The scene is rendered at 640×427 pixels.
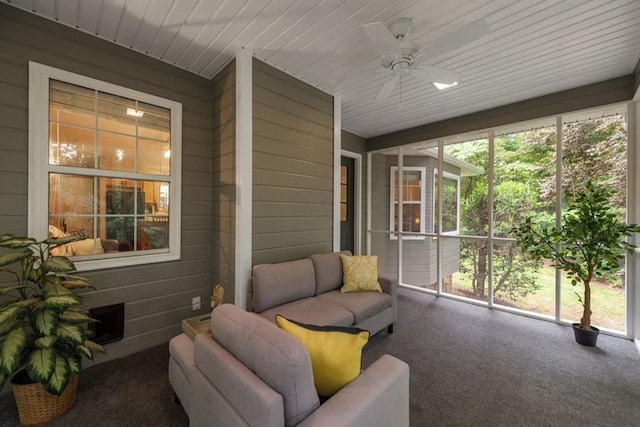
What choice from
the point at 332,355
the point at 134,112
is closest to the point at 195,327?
the point at 332,355

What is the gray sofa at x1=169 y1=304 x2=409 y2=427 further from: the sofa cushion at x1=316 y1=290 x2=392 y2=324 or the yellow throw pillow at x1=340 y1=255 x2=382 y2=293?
the yellow throw pillow at x1=340 y1=255 x2=382 y2=293

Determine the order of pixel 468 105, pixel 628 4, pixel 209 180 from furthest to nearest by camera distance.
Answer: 1. pixel 468 105
2. pixel 209 180
3. pixel 628 4

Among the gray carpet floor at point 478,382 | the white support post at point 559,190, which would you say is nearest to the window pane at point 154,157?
the gray carpet floor at point 478,382

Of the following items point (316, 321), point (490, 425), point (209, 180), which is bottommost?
point (490, 425)

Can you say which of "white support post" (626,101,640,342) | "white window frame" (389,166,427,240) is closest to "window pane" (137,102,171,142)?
"white window frame" (389,166,427,240)

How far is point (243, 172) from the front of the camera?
2508 mm

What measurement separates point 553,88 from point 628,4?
1383mm

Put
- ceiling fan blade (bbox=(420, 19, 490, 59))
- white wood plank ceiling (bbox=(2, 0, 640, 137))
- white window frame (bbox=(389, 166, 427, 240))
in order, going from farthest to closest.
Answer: white window frame (bbox=(389, 166, 427, 240)) → white wood plank ceiling (bbox=(2, 0, 640, 137)) → ceiling fan blade (bbox=(420, 19, 490, 59))

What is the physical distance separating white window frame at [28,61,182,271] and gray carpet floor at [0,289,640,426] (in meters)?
0.90

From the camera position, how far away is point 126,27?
2.15 meters

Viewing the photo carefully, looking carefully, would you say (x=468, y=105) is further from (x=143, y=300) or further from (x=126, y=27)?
(x=143, y=300)

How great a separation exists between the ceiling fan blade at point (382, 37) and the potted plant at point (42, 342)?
247 cm

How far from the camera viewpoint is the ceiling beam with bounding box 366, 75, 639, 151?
285cm

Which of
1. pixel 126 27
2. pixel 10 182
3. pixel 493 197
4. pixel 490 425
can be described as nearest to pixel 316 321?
pixel 490 425
